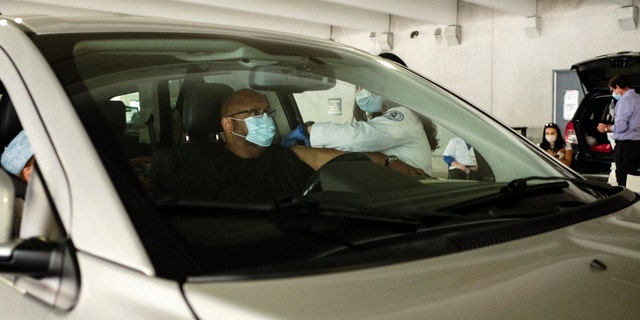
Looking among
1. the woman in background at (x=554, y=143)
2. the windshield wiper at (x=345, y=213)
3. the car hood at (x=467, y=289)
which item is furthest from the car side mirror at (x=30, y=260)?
the woman in background at (x=554, y=143)

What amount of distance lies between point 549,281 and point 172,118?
1.36m

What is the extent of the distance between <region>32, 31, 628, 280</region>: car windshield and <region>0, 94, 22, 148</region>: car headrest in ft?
0.97

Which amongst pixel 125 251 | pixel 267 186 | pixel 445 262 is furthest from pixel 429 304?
pixel 267 186

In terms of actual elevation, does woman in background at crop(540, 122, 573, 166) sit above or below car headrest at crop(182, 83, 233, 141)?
below

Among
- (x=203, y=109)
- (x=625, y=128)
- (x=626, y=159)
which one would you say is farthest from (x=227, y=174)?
(x=626, y=159)

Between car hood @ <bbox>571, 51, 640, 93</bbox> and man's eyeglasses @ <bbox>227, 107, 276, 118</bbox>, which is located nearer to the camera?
man's eyeglasses @ <bbox>227, 107, 276, 118</bbox>

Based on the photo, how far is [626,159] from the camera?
24.6ft

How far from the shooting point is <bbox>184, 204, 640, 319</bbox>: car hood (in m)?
0.91

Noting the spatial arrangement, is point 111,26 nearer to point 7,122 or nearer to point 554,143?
point 7,122

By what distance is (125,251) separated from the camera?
1003 millimetres

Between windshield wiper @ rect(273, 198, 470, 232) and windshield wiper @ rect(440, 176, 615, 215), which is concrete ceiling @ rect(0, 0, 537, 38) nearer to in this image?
windshield wiper @ rect(440, 176, 615, 215)

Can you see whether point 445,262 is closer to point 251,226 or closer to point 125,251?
point 251,226

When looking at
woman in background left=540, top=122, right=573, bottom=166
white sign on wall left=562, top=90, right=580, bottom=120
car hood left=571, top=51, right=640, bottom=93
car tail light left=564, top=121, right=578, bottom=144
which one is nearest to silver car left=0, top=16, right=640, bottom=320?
car hood left=571, top=51, right=640, bottom=93

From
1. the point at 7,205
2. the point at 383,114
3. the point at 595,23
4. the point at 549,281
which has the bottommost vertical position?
the point at 549,281
